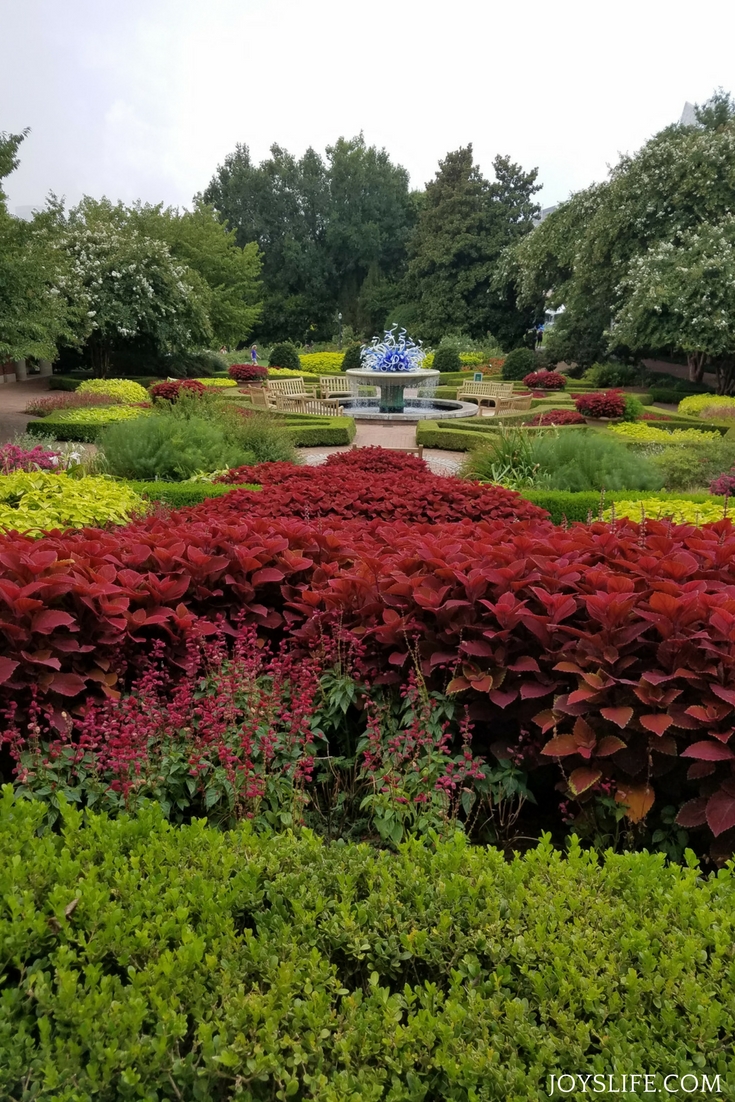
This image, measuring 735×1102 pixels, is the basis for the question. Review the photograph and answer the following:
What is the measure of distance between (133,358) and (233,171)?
27.0 metres

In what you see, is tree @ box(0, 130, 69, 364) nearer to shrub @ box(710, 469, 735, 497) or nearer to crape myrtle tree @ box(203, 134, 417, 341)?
shrub @ box(710, 469, 735, 497)

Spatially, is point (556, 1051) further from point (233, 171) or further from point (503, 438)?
point (233, 171)

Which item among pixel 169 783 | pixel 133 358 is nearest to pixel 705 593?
pixel 169 783

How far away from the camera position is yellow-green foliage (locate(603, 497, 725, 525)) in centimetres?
556

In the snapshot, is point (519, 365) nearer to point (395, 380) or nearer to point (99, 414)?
point (395, 380)

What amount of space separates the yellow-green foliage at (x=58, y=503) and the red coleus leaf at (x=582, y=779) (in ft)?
11.6

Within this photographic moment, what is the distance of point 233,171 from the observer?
1934 inches

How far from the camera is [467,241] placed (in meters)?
38.2

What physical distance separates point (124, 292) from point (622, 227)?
53.7 feet

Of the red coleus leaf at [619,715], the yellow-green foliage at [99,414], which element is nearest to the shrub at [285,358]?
the yellow-green foliage at [99,414]

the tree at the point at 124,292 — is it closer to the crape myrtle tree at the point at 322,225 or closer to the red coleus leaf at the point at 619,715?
the crape myrtle tree at the point at 322,225

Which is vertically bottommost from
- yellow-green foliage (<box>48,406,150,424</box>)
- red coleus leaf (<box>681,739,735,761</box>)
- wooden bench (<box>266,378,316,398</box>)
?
yellow-green foliage (<box>48,406,150,424</box>)

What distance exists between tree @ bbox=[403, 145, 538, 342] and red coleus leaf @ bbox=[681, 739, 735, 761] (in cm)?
3764

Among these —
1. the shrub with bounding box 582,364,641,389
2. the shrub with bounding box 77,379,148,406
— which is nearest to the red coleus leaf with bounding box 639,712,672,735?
the shrub with bounding box 77,379,148,406
